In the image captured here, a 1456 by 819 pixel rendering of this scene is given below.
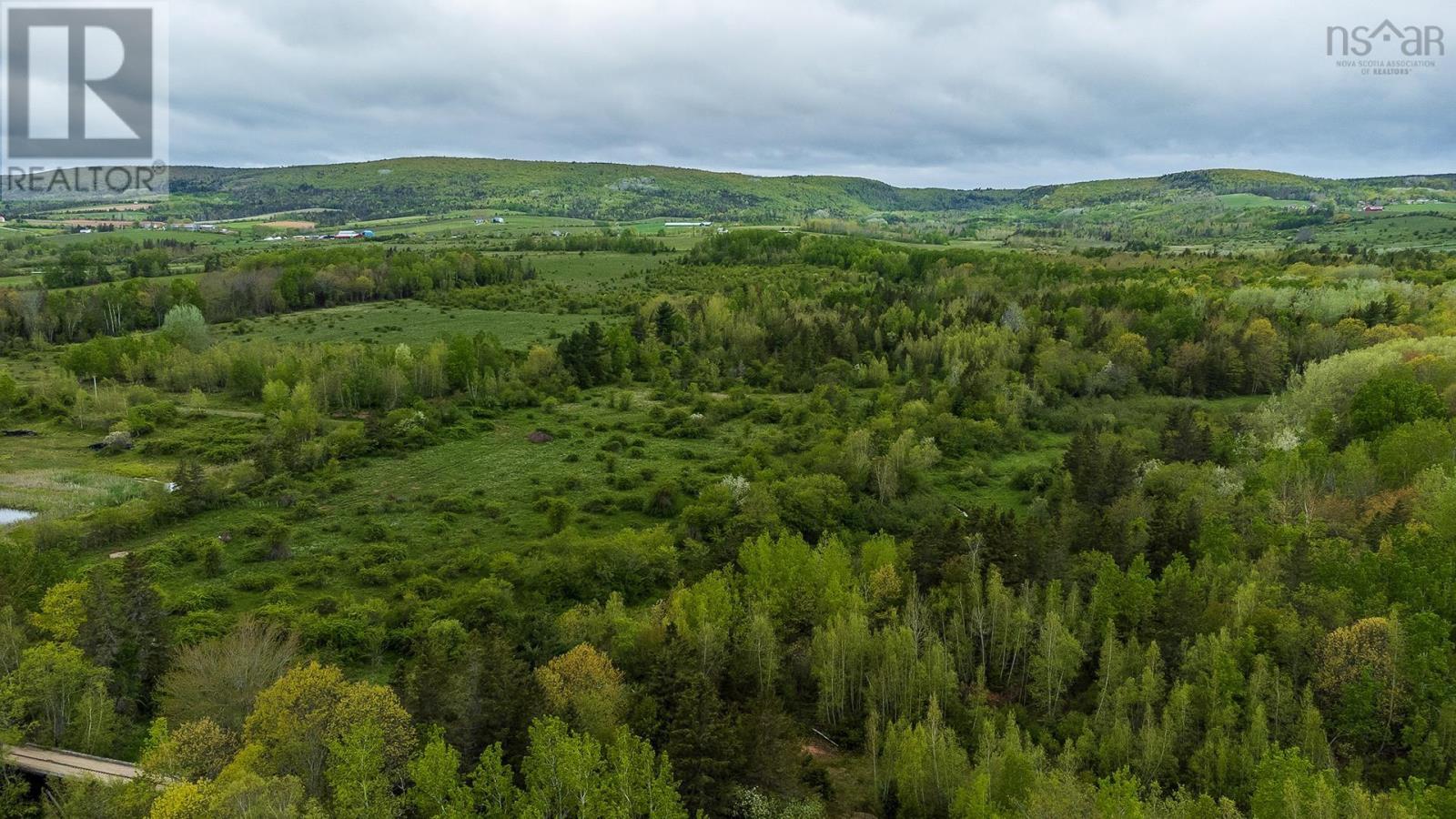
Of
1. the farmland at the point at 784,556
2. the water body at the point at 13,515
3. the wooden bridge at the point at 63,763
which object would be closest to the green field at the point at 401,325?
the farmland at the point at 784,556

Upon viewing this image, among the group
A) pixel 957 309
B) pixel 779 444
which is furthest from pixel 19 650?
pixel 957 309

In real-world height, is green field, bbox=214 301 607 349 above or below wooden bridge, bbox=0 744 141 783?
above

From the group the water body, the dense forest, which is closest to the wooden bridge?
the dense forest

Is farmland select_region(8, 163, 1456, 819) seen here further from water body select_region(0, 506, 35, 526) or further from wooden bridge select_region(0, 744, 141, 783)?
water body select_region(0, 506, 35, 526)

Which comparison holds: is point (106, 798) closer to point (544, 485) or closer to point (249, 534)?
point (249, 534)

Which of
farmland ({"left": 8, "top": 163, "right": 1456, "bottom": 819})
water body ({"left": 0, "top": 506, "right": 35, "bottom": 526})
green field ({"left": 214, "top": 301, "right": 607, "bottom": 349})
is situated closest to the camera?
farmland ({"left": 8, "top": 163, "right": 1456, "bottom": 819})

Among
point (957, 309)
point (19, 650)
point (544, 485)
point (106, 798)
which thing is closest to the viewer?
point (106, 798)

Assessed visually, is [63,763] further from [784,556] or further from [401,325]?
[401,325]
